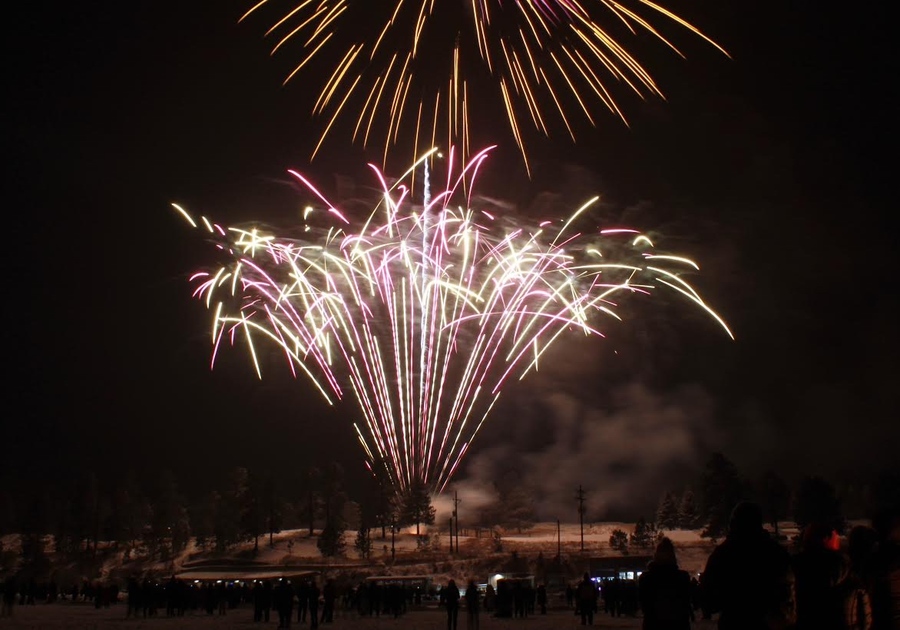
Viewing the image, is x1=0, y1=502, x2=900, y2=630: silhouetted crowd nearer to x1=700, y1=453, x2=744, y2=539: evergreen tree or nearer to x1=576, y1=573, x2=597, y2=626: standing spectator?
x1=576, y1=573, x2=597, y2=626: standing spectator

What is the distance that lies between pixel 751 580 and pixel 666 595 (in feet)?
3.71

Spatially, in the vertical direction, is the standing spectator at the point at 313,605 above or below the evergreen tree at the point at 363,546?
above

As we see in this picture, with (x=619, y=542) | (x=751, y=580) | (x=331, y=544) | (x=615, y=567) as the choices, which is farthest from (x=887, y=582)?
(x=331, y=544)

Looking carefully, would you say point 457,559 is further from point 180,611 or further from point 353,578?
point 180,611

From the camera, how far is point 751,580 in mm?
5047

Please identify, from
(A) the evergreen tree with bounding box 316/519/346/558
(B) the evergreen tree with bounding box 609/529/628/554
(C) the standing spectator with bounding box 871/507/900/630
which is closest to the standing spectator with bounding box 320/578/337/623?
(C) the standing spectator with bounding box 871/507/900/630

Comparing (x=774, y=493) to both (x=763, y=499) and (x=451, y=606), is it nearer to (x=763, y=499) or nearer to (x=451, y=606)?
(x=763, y=499)

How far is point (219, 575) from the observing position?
295ft

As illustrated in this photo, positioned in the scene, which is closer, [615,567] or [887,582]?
[887,582]

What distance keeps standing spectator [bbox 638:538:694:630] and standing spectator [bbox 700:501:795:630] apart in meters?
0.87

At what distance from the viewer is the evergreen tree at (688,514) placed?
129762 millimetres

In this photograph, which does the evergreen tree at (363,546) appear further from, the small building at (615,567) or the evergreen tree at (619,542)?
the small building at (615,567)

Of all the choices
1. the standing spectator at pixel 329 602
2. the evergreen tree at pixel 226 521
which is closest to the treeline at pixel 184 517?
the evergreen tree at pixel 226 521

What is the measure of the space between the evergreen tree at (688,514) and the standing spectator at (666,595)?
12844 cm
